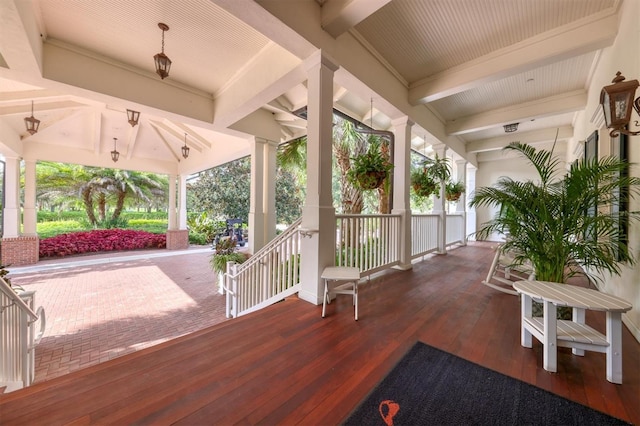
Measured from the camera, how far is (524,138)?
6.99m

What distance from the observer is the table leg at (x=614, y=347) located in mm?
1530

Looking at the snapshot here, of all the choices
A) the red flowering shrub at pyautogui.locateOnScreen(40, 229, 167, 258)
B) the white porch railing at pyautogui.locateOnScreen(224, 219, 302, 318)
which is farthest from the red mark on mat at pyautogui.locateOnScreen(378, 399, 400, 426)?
the red flowering shrub at pyautogui.locateOnScreen(40, 229, 167, 258)

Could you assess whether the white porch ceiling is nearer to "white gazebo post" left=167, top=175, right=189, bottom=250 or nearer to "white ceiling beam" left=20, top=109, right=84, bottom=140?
"white ceiling beam" left=20, top=109, right=84, bottom=140

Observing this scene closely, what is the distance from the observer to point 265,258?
3.65 metres

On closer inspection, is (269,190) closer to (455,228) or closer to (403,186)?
(403,186)

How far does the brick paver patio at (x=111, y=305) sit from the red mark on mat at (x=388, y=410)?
3.49 meters

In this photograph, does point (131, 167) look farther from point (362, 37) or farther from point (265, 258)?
point (362, 37)

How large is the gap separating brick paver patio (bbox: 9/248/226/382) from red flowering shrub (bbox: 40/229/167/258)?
694 mm

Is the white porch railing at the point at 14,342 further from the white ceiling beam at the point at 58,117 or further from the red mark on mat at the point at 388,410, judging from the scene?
the white ceiling beam at the point at 58,117

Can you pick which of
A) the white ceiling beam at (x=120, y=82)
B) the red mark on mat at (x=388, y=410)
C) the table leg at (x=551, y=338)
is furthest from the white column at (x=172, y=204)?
the table leg at (x=551, y=338)

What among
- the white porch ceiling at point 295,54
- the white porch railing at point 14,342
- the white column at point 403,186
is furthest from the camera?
the white column at point 403,186

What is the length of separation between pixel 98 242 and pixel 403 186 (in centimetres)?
1135

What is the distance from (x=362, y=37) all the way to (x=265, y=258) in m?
3.36

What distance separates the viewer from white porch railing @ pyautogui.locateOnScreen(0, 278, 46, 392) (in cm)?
228
